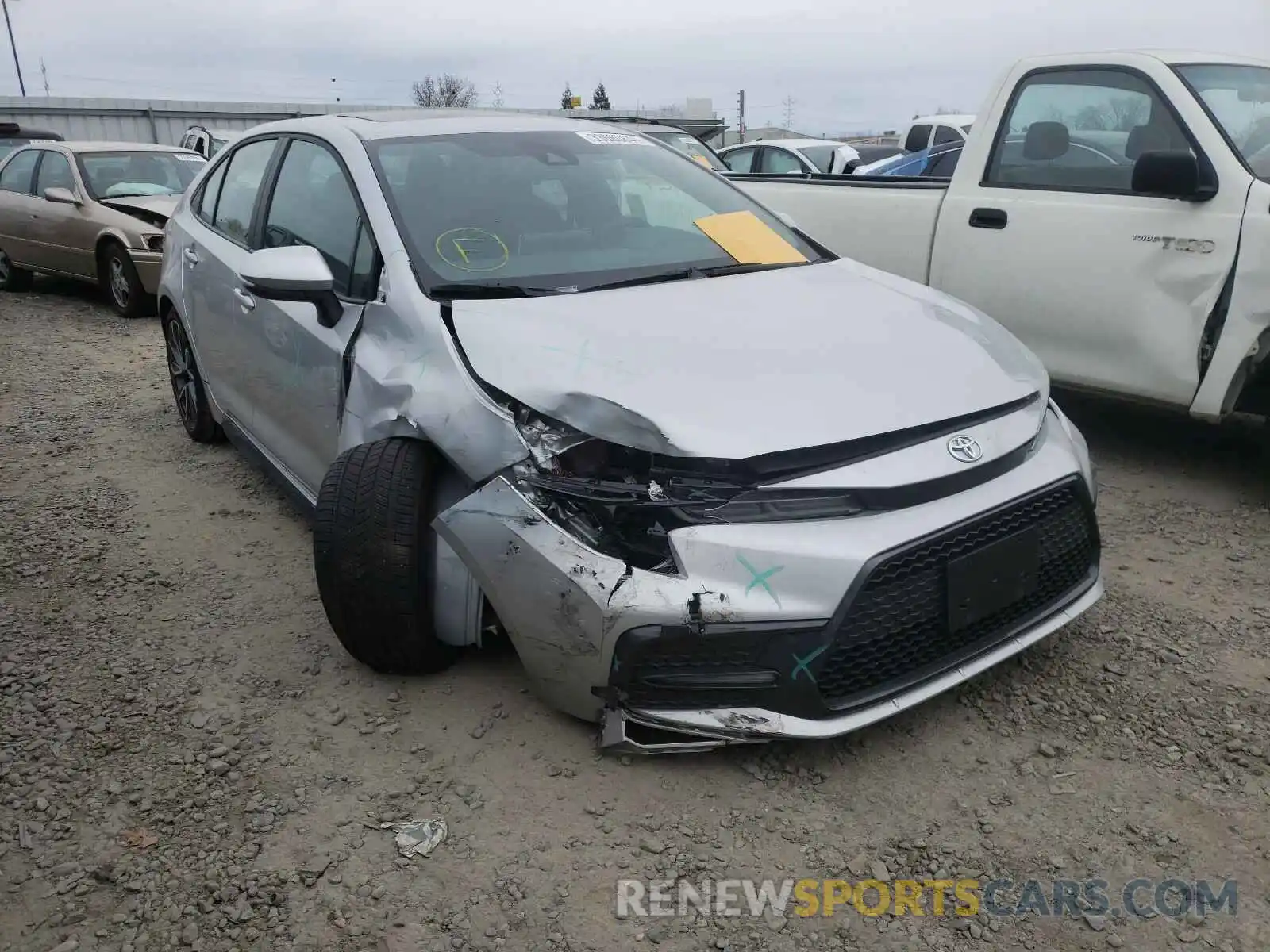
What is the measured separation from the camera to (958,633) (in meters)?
2.46

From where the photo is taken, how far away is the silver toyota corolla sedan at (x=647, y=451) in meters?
2.26

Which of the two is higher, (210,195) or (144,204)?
(210,195)

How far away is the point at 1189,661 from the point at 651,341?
73.6 inches

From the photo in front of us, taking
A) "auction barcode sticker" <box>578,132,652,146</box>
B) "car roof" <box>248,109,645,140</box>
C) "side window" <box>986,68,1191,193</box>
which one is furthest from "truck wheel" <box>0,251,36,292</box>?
"side window" <box>986,68,1191,193</box>

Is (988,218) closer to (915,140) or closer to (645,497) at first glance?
(645,497)

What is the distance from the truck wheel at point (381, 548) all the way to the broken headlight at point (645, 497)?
16.4 inches

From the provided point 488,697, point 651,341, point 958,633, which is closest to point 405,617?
point 488,697

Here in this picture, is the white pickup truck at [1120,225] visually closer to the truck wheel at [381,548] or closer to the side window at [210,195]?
the truck wheel at [381,548]

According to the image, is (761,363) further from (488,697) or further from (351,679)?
(351,679)

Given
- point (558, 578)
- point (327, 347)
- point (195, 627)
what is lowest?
point (195, 627)

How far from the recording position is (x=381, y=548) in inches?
103

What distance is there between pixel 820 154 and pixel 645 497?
1313 centimetres

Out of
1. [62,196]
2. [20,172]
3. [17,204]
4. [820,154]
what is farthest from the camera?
[820,154]

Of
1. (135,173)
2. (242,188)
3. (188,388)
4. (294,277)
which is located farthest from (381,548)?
(135,173)
